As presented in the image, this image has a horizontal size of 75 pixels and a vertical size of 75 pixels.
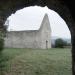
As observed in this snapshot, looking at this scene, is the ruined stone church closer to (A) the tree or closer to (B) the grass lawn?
(A) the tree

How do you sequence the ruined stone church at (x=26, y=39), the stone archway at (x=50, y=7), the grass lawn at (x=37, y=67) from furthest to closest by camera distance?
1. the ruined stone church at (x=26, y=39)
2. the grass lawn at (x=37, y=67)
3. the stone archway at (x=50, y=7)

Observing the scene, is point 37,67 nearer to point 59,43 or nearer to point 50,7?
point 50,7

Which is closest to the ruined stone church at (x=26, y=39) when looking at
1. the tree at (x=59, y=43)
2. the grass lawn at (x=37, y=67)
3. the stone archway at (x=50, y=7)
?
the tree at (x=59, y=43)

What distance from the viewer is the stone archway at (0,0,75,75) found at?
4948 mm

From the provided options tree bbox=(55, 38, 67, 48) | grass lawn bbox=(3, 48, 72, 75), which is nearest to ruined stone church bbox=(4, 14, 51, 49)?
tree bbox=(55, 38, 67, 48)

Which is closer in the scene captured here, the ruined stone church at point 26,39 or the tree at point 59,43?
the ruined stone church at point 26,39

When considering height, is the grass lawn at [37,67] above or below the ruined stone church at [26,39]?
below

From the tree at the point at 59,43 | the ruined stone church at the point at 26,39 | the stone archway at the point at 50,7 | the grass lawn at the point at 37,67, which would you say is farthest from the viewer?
the tree at the point at 59,43

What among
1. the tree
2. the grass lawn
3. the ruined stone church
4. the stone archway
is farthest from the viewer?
the tree

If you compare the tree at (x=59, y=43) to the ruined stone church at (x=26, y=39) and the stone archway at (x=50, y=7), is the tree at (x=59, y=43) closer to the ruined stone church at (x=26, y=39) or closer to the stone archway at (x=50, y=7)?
the ruined stone church at (x=26, y=39)

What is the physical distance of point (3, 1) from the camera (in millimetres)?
4840

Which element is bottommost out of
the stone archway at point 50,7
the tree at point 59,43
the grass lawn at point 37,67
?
the grass lawn at point 37,67

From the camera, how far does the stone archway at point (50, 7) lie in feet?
16.2

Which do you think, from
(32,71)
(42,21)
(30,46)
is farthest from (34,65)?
(42,21)
